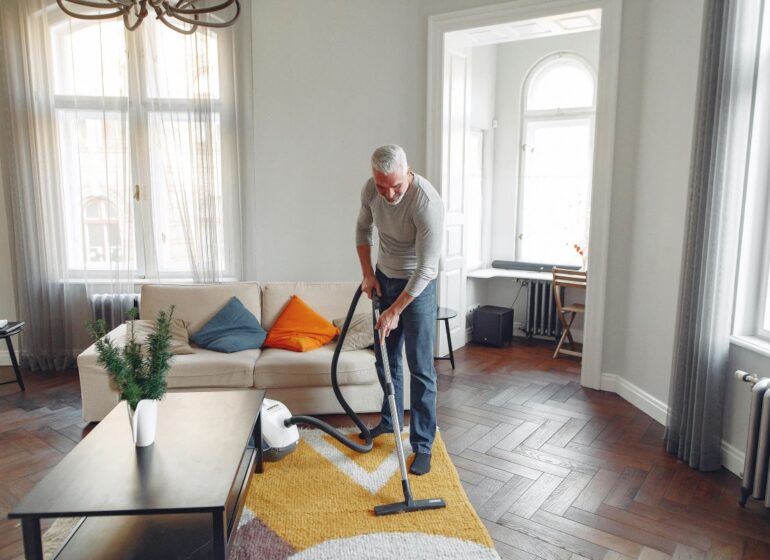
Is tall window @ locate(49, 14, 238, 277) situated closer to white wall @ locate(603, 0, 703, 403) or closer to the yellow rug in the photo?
the yellow rug

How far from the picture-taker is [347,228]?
4.46 metres

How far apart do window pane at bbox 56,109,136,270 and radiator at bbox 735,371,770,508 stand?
397 cm

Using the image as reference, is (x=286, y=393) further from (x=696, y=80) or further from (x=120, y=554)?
(x=696, y=80)

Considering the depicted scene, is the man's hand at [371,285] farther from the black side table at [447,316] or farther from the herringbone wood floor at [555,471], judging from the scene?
the black side table at [447,316]

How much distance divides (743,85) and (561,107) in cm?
→ 258

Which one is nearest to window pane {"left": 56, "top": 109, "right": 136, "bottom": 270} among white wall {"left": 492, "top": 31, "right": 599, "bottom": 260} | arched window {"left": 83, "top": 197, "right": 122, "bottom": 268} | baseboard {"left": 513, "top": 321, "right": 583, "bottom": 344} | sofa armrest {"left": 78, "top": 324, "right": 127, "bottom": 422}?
arched window {"left": 83, "top": 197, "right": 122, "bottom": 268}

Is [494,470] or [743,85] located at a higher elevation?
[743,85]

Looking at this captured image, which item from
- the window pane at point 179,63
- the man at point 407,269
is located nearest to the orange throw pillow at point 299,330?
the man at point 407,269

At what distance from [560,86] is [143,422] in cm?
440

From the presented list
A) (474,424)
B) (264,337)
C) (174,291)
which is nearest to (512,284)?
(474,424)

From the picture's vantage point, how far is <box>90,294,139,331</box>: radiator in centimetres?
425

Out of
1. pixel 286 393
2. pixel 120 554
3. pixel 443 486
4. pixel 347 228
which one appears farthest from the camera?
pixel 347 228

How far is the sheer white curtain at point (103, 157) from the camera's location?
4074mm

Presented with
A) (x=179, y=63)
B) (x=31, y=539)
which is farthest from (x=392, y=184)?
(x=179, y=63)
